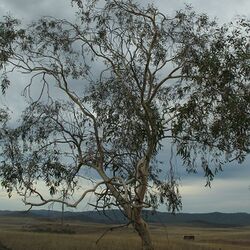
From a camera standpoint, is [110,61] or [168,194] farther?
[110,61]

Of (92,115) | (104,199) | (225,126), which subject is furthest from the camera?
(92,115)

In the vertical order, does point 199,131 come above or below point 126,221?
above

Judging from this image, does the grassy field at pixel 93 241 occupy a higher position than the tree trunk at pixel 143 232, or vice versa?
the grassy field at pixel 93 241

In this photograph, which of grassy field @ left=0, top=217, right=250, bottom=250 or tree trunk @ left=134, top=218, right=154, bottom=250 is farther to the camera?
grassy field @ left=0, top=217, right=250, bottom=250

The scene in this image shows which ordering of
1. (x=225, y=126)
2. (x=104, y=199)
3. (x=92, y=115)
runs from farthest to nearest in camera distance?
(x=92, y=115), (x=104, y=199), (x=225, y=126)

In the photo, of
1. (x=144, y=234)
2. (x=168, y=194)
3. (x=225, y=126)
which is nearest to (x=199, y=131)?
(x=225, y=126)

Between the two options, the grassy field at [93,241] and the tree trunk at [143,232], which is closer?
the tree trunk at [143,232]

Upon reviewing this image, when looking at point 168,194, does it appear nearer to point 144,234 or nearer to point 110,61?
point 144,234

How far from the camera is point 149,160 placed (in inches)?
632

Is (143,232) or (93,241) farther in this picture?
(93,241)

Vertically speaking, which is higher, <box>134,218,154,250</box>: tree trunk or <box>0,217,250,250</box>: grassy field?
<box>0,217,250,250</box>: grassy field

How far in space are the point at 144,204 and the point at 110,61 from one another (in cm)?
491

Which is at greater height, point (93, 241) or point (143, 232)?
point (93, 241)

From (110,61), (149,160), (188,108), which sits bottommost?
(149,160)
